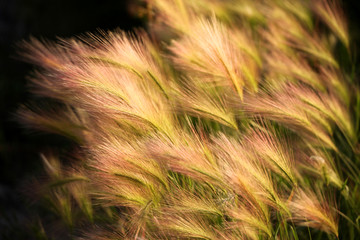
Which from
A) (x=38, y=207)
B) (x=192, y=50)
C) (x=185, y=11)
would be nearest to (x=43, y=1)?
(x=38, y=207)

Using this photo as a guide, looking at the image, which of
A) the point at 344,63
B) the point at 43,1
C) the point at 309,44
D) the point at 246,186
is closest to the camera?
the point at 246,186

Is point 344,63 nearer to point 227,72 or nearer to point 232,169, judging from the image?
point 227,72

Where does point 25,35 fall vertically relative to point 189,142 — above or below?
above

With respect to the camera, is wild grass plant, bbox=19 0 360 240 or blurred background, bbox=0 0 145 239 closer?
wild grass plant, bbox=19 0 360 240

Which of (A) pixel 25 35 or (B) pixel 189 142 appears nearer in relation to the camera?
(B) pixel 189 142

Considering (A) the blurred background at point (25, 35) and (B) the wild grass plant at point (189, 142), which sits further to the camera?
(A) the blurred background at point (25, 35)

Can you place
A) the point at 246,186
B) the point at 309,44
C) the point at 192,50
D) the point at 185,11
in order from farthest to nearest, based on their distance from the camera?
the point at 309,44, the point at 185,11, the point at 192,50, the point at 246,186

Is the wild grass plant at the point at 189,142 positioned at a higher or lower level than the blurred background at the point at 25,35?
lower

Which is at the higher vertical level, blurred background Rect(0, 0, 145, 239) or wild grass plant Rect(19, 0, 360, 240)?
blurred background Rect(0, 0, 145, 239)
